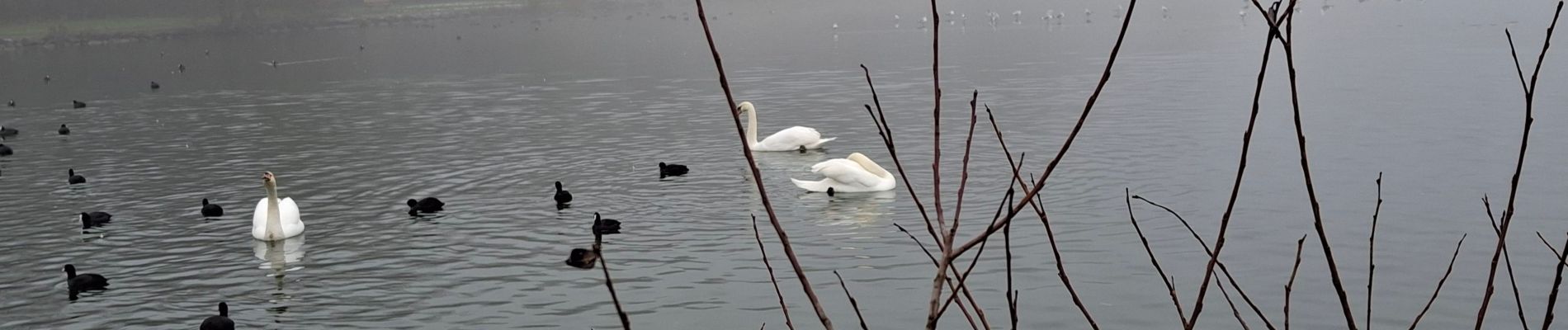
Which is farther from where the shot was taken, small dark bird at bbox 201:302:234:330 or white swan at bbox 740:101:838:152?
white swan at bbox 740:101:838:152

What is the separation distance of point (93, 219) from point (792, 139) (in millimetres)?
7745

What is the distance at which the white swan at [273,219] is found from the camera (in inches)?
517

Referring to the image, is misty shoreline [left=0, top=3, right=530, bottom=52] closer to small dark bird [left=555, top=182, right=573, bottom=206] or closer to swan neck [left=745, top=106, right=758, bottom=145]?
swan neck [left=745, top=106, right=758, bottom=145]

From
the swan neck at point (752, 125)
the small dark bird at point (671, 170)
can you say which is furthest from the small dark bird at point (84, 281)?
the swan neck at point (752, 125)

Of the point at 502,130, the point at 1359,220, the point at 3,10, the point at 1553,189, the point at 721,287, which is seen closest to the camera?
the point at 721,287

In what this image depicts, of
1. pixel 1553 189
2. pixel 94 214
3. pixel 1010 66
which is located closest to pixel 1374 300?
pixel 1553 189

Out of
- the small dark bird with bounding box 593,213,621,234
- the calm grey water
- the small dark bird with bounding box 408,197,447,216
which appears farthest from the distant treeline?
the small dark bird with bounding box 593,213,621,234

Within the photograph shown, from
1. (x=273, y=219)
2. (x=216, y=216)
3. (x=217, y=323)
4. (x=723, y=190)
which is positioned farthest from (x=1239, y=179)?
(x=216, y=216)

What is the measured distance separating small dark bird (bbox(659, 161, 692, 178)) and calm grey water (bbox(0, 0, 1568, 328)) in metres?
0.16

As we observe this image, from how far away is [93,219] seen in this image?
47.9ft

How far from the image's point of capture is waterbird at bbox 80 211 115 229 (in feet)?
47.6

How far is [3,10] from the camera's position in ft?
219

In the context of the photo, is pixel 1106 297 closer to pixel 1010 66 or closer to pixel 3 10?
pixel 1010 66

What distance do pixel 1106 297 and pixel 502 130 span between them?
1444cm
